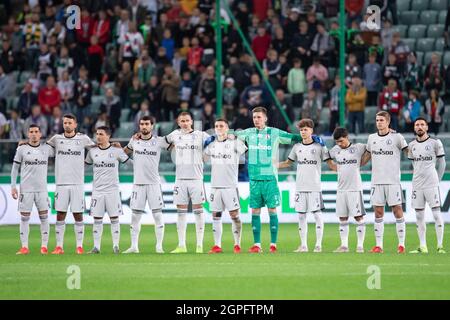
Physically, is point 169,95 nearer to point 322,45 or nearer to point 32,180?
point 322,45

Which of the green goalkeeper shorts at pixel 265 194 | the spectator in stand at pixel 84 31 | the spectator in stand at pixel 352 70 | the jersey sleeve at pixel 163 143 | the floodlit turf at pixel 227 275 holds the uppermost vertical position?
the spectator in stand at pixel 84 31

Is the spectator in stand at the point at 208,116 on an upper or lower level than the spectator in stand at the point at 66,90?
lower

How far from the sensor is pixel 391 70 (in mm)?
27422

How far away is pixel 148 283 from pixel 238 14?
55.7 feet

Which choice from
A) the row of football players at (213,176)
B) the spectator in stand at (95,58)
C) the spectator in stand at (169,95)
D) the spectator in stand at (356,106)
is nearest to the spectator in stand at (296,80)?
the spectator in stand at (356,106)

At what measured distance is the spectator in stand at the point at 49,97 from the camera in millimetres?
28906

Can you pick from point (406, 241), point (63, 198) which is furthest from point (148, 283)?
point (406, 241)

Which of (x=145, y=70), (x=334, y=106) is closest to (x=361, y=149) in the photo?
(x=334, y=106)

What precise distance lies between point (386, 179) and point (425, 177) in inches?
24.5

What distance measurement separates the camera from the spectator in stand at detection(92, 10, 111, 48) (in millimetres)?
30484

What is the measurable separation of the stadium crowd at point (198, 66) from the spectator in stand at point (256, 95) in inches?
0.9

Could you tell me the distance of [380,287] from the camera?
43.9 ft

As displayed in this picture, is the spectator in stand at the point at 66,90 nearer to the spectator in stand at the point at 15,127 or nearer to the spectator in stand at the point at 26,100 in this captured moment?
the spectator in stand at the point at 26,100

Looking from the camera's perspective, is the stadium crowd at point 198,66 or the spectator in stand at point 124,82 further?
the spectator in stand at point 124,82
